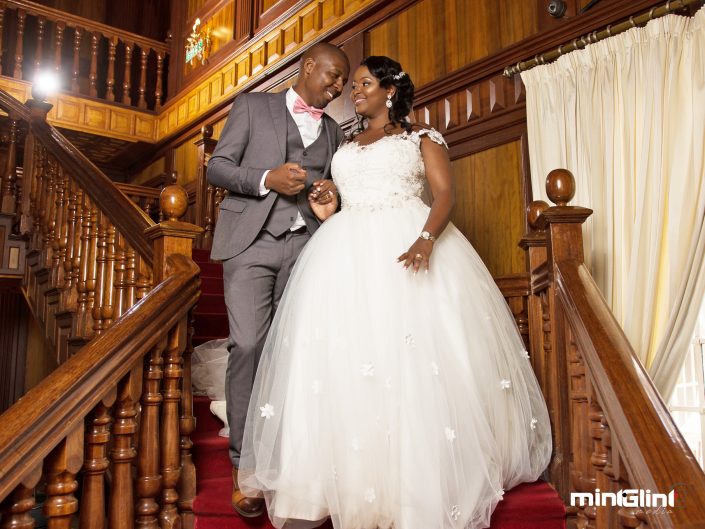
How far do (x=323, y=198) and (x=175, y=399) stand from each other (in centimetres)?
92

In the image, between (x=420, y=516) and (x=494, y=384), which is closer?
(x=420, y=516)

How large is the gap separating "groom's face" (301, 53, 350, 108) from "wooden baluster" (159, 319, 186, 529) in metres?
0.99

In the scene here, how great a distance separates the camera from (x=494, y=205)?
428 cm

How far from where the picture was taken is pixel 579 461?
2180 millimetres

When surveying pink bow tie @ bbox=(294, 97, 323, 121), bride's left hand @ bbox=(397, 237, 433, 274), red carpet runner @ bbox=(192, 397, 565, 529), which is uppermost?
pink bow tie @ bbox=(294, 97, 323, 121)

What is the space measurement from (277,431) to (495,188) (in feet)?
9.08

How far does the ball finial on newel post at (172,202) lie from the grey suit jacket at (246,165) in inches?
5.4

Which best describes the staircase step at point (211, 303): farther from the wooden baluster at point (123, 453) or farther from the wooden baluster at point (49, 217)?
the wooden baluster at point (123, 453)

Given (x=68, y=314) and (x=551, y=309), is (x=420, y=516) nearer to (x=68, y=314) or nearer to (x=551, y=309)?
(x=551, y=309)

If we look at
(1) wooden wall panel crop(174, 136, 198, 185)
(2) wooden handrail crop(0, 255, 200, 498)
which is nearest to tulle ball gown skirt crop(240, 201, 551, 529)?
(2) wooden handrail crop(0, 255, 200, 498)

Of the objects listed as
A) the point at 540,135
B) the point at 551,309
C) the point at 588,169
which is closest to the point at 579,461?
the point at 551,309

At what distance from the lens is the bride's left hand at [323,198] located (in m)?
2.49

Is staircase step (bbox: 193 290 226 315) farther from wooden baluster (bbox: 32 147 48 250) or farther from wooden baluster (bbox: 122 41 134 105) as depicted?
wooden baluster (bbox: 122 41 134 105)

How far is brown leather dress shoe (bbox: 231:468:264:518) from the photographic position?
2027 millimetres
